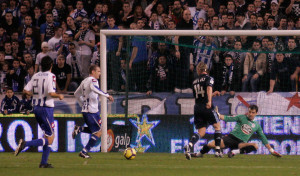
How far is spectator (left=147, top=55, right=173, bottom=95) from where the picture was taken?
50.0 feet

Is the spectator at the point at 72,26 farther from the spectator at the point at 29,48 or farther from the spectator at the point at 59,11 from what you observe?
the spectator at the point at 29,48

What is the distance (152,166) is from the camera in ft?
35.4

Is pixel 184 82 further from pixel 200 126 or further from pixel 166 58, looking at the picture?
pixel 200 126

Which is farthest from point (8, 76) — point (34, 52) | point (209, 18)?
point (209, 18)

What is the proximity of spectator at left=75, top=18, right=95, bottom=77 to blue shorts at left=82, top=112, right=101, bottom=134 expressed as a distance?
3.94 meters

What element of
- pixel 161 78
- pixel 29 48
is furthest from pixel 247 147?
pixel 29 48

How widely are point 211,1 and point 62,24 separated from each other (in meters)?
4.27

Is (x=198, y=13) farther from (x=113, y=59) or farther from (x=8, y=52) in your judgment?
(x=8, y=52)

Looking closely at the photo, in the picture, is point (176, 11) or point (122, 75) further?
point (176, 11)

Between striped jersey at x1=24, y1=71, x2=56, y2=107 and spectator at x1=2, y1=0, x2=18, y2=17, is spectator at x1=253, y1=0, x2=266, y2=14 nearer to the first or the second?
spectator at x1=2, y1=0, x2=18, y2=17

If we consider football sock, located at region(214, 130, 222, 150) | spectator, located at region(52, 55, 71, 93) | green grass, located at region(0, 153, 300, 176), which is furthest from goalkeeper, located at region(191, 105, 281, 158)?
spectator, located at region(52, 55, 71, 93)

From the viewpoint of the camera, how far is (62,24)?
58.7 feet

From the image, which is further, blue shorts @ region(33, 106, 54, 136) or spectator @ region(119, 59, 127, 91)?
spectator @ region(119, 59, 127, 91)

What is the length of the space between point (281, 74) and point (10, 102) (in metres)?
6.68
